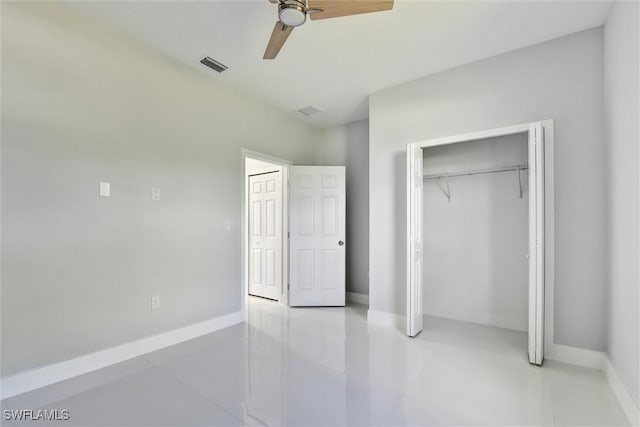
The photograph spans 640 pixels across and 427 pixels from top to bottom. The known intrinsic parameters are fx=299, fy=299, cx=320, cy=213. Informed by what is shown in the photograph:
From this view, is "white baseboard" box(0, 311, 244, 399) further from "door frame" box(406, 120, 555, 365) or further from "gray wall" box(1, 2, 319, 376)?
"door frame" box(406, 120, 555, 365)

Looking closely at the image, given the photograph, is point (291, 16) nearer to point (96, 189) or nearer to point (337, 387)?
point (96, 189)

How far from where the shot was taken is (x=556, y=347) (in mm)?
2637

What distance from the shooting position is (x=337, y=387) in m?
2.21

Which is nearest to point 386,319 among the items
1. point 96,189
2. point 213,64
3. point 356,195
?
point 356,195

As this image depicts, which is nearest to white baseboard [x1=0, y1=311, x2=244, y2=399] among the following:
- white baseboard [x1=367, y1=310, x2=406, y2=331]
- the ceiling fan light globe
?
white baseboard [x1=367, y1=310, x2=406, y2=331]

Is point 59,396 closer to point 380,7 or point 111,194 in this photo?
point 111,194

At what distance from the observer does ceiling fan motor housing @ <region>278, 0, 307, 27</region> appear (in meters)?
1.70

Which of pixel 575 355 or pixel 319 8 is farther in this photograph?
pixel 575 355

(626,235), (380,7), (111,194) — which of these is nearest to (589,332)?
(626,235)

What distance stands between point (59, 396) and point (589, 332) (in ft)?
13.5

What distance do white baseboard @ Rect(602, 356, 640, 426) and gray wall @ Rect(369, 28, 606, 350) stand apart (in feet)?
0.76

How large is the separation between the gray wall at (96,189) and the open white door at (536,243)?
10.2ft

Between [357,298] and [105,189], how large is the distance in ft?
11.9

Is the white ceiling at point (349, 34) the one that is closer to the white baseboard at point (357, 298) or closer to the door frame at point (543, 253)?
the door frame at point (543, 253)
